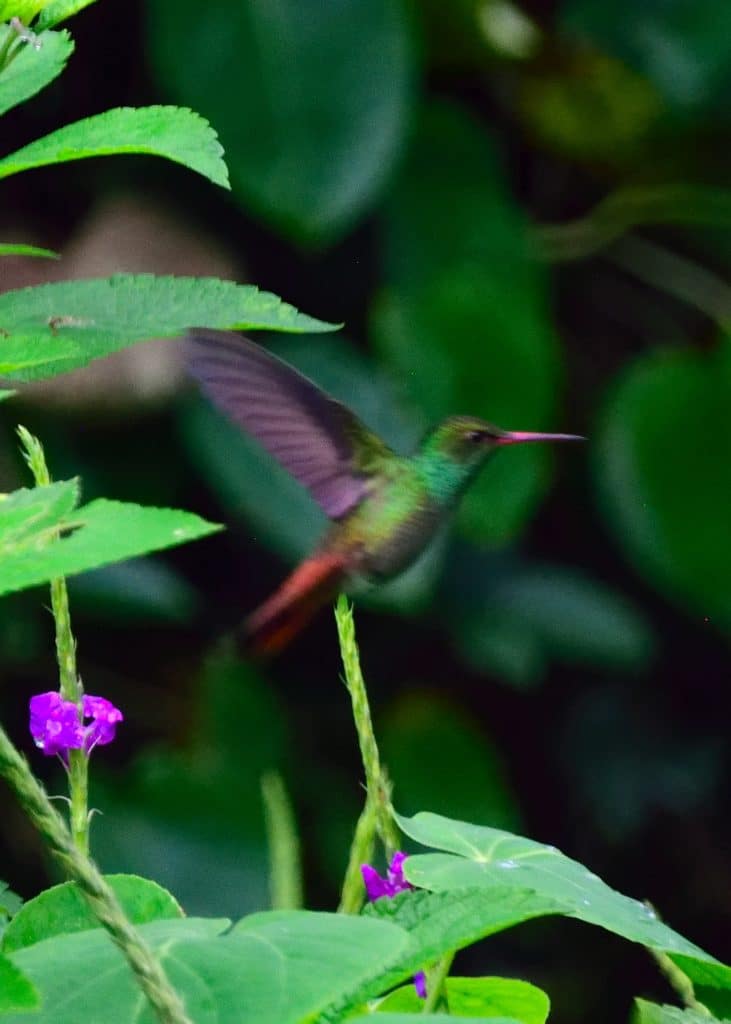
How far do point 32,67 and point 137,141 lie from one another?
0.10m

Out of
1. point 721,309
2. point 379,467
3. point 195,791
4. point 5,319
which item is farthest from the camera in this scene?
point 721,309

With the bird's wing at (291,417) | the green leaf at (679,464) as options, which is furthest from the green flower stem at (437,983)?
the green leaf at (679,464)

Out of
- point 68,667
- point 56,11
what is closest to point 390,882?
point 68,667

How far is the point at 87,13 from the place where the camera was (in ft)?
9.48

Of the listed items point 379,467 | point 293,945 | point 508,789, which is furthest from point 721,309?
point 293,945

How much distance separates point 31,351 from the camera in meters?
0.60

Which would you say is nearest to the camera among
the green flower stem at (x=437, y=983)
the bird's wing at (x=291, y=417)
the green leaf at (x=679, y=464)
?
the green flower stem at (x=437, y=983)

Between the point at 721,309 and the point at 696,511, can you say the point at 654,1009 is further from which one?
the point at 721,309

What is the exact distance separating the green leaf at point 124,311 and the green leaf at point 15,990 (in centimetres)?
24

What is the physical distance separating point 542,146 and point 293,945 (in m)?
2.96

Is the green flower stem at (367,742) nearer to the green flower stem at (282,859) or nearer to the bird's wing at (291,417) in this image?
the green flower stem at (282,859)

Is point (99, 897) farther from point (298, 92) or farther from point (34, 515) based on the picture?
point (298, 92)

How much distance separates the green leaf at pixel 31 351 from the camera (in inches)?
23.5

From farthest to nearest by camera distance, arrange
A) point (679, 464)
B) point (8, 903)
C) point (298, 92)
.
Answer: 1. point (679, 464)
2. point (298, 92)
3. point (8, 903)
